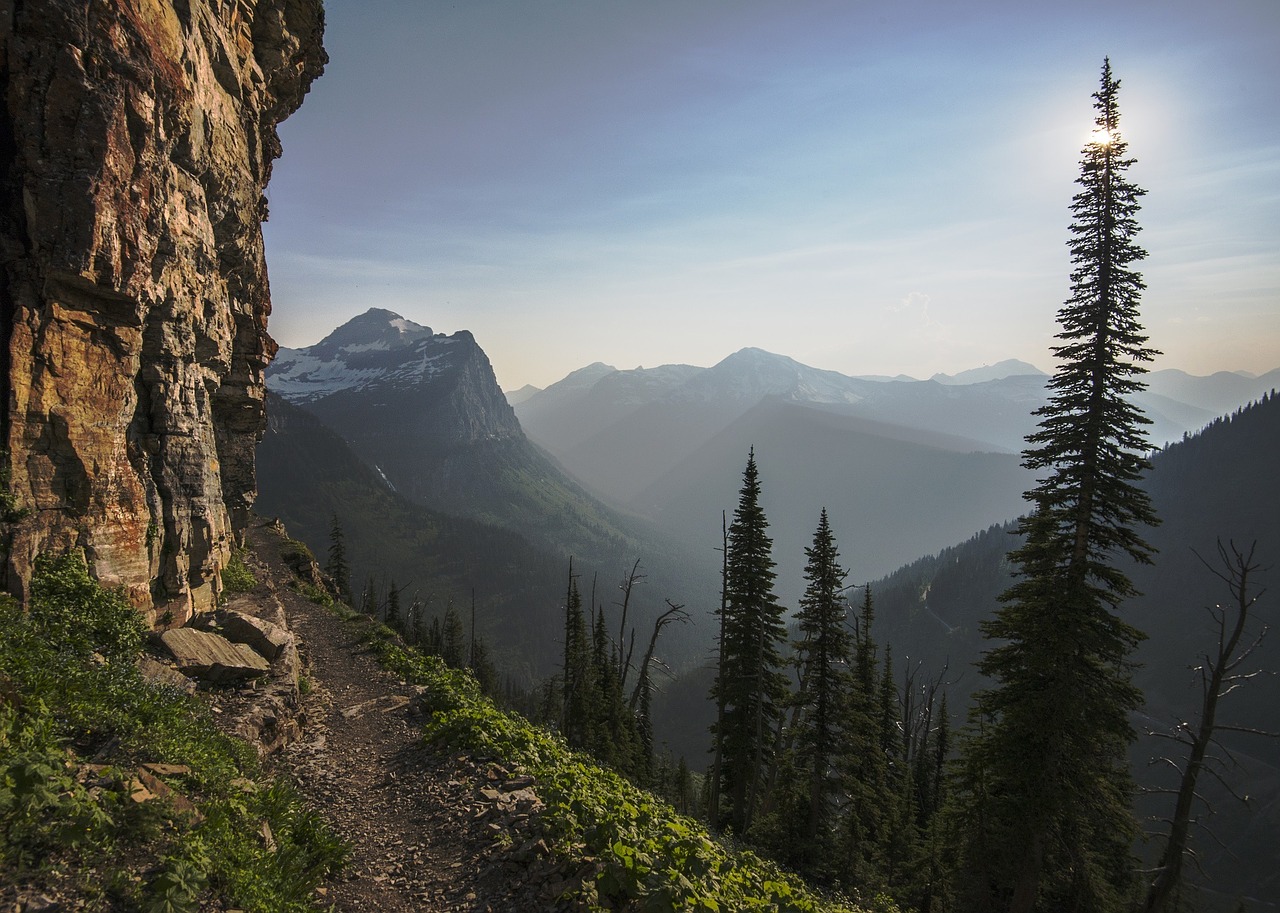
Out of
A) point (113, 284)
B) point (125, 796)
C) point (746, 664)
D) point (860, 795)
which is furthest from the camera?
point (746, 664)

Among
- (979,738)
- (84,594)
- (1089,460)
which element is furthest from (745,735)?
(84,594)

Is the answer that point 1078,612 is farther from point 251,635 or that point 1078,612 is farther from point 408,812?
point 251,635

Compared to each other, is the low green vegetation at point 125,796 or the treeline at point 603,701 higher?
the low green vegetation at point 125,796

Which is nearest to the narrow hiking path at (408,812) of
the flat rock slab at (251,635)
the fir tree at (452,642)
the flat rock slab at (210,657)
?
the flat rock slab at (251,635)

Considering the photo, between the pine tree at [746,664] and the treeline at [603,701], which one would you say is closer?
the pine tree at [746,664]

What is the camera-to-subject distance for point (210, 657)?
13.1 m

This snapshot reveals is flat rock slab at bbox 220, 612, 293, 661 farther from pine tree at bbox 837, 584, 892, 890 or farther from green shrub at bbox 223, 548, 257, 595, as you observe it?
pine tree at bbox 837, 584, 892, 890

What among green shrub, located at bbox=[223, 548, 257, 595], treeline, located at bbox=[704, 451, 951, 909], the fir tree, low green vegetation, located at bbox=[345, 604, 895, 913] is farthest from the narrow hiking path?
the fir tree

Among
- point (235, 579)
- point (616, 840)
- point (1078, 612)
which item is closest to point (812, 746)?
point (1078, 612)

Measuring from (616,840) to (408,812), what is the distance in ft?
14.7

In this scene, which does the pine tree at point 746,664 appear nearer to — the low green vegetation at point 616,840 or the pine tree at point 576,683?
the pine tree at point 576,683

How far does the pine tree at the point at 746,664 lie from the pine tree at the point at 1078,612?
1216cm

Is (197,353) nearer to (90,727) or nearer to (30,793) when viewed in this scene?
(90,727)

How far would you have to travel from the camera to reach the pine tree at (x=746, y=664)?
28078 mm
